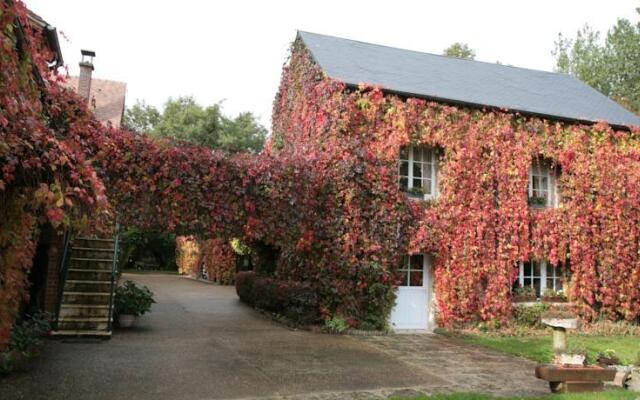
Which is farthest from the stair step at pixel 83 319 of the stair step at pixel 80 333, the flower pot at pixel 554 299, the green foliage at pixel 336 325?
the flower pot at pixel 554 299

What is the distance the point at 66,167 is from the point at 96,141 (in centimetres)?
663

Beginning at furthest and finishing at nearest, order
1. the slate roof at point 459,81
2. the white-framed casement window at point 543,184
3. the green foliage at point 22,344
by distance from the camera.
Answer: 1. the white-framed casement window at point 543,184
2. the slate roof at point 459,81
3. the green foliage at point 22,344

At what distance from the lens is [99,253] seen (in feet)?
36.5

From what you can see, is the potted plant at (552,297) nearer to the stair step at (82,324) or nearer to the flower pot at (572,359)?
the flower pot at (572,359)

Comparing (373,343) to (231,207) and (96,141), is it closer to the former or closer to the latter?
(231,207)

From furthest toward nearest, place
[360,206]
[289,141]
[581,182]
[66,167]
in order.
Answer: [289,141]
[581,182]
[360,206]
[66,167]

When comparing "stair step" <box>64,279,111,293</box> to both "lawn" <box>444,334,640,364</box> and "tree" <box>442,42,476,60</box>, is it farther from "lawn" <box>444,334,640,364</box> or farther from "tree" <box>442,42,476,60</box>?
"tree" <box>442,42,476,60</box>

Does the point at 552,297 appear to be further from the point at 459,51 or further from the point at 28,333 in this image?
the point at 459,51

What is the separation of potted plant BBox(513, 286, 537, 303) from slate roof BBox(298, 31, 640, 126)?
4.65 meters

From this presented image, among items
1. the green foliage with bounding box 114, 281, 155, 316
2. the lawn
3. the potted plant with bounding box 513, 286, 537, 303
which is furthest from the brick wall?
the potted plant with bounding box 513, 286, 537, 303

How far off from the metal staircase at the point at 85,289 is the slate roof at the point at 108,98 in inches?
442

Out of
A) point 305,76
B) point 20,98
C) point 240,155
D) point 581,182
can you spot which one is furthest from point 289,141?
point 20,98

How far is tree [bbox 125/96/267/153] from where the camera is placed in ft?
114

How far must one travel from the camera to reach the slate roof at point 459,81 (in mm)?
13273
